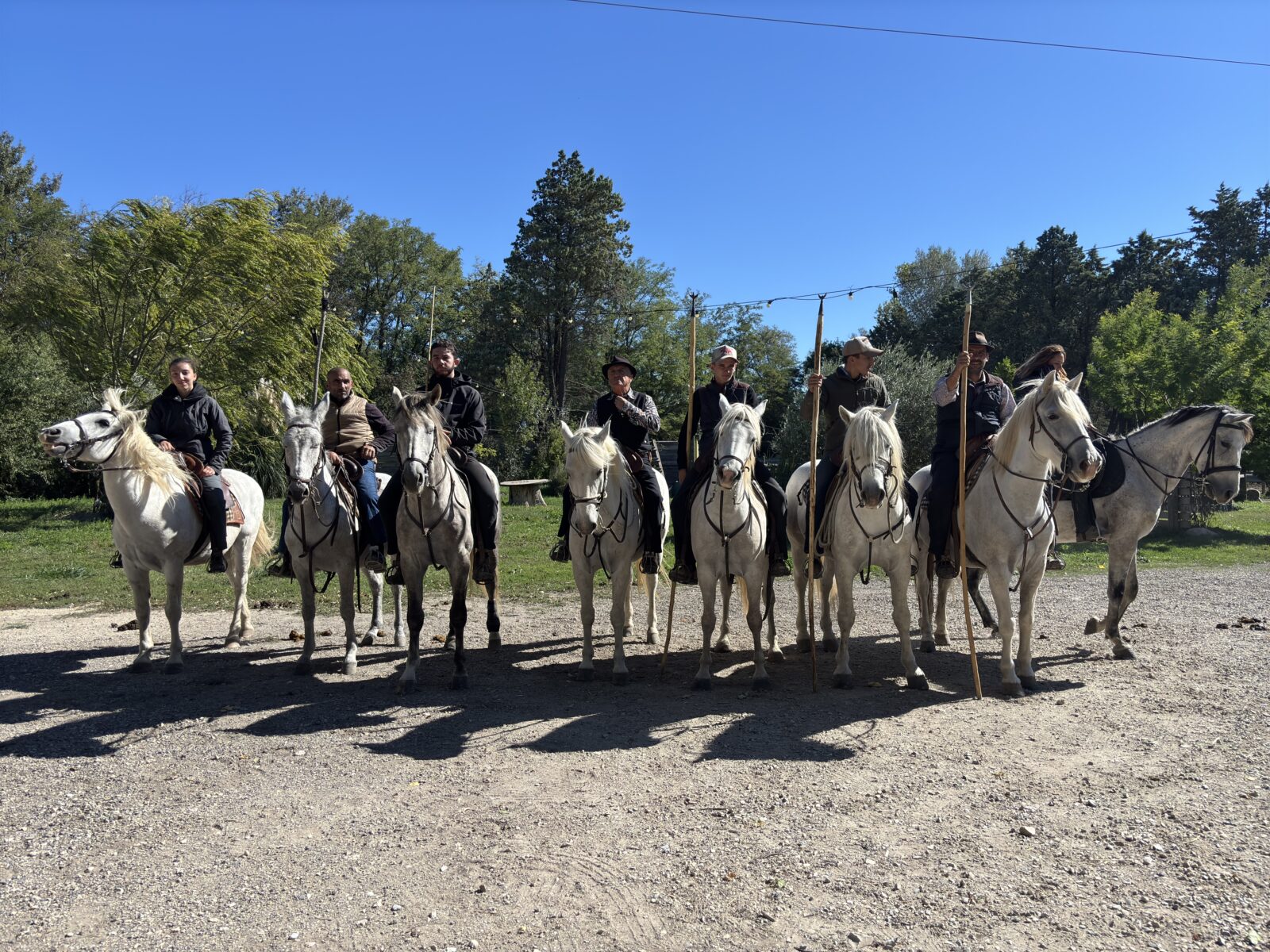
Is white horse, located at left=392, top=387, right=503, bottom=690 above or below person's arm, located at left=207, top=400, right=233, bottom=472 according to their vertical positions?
below

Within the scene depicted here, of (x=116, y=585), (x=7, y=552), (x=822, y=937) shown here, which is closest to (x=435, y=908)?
(x=822, y=937)

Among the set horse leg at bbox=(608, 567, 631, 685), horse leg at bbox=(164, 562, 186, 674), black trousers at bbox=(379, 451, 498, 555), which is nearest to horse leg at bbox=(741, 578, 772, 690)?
horse leg at bbox=(608, 567, 631, 685)

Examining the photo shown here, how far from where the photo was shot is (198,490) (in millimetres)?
7957

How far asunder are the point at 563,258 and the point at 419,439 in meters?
36.2

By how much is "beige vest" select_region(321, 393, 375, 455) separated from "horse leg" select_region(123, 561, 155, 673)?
2.15 meters

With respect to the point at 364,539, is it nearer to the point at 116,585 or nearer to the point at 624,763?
the point at 624,763

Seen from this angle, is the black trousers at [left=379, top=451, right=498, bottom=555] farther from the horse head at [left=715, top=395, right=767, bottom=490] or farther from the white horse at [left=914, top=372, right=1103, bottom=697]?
the white horse at [left=914, top=372, right=1103, bottom=697]

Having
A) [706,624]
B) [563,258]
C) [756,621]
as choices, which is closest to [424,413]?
[706,624]

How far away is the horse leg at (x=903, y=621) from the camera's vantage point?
688 centimetres

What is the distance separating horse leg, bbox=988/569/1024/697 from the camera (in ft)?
22.3

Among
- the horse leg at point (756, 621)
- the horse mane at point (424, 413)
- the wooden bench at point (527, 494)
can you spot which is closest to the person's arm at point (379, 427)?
the horse mane at point (424, 413)

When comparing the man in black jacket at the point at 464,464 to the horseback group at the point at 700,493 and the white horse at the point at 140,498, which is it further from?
the white horse at the point at 140,498

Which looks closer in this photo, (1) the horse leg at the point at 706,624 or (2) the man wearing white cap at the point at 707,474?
(1) the horse leg at the point at 706,624

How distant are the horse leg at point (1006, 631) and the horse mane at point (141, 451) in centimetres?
782
